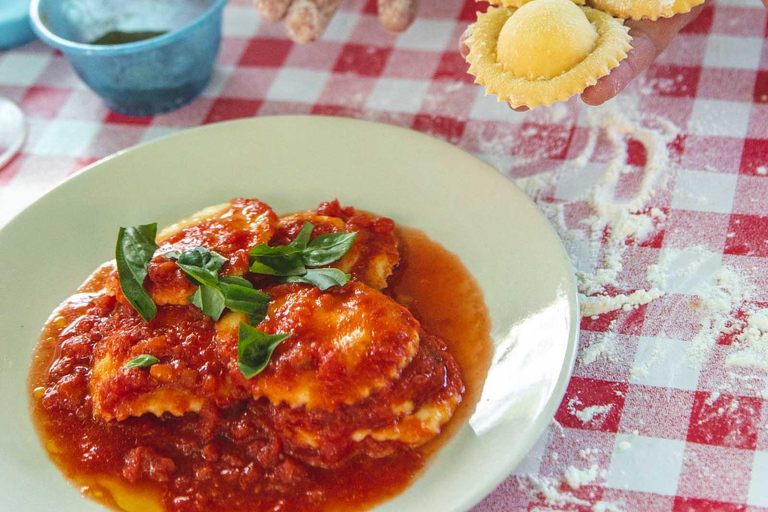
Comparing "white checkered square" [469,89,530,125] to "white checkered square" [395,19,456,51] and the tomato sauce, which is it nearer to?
"white checkered square" [395,19,456,51]

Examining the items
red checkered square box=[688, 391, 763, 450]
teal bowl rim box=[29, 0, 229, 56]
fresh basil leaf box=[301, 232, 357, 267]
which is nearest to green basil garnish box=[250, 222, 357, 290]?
fresh basil leaf box=[301, 232, 357, 267]

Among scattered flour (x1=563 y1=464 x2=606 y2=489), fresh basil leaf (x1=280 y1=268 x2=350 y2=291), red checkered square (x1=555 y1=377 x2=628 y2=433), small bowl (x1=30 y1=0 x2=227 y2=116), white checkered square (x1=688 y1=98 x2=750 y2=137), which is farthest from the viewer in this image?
small bowl (x1=30 y1=0 x2=227 y2=116)

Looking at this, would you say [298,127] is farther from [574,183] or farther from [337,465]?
[337,465]

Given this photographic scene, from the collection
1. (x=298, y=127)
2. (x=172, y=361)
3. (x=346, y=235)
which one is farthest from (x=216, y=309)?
(x=298, y=127)

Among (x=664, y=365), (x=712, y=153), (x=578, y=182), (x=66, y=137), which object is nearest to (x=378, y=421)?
(x=664, y=365)

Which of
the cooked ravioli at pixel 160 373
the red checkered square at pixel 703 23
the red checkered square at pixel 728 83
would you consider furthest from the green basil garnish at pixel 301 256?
the red checkered square at pixel 703 23

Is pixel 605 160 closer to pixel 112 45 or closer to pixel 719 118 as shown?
pixel 719 118
